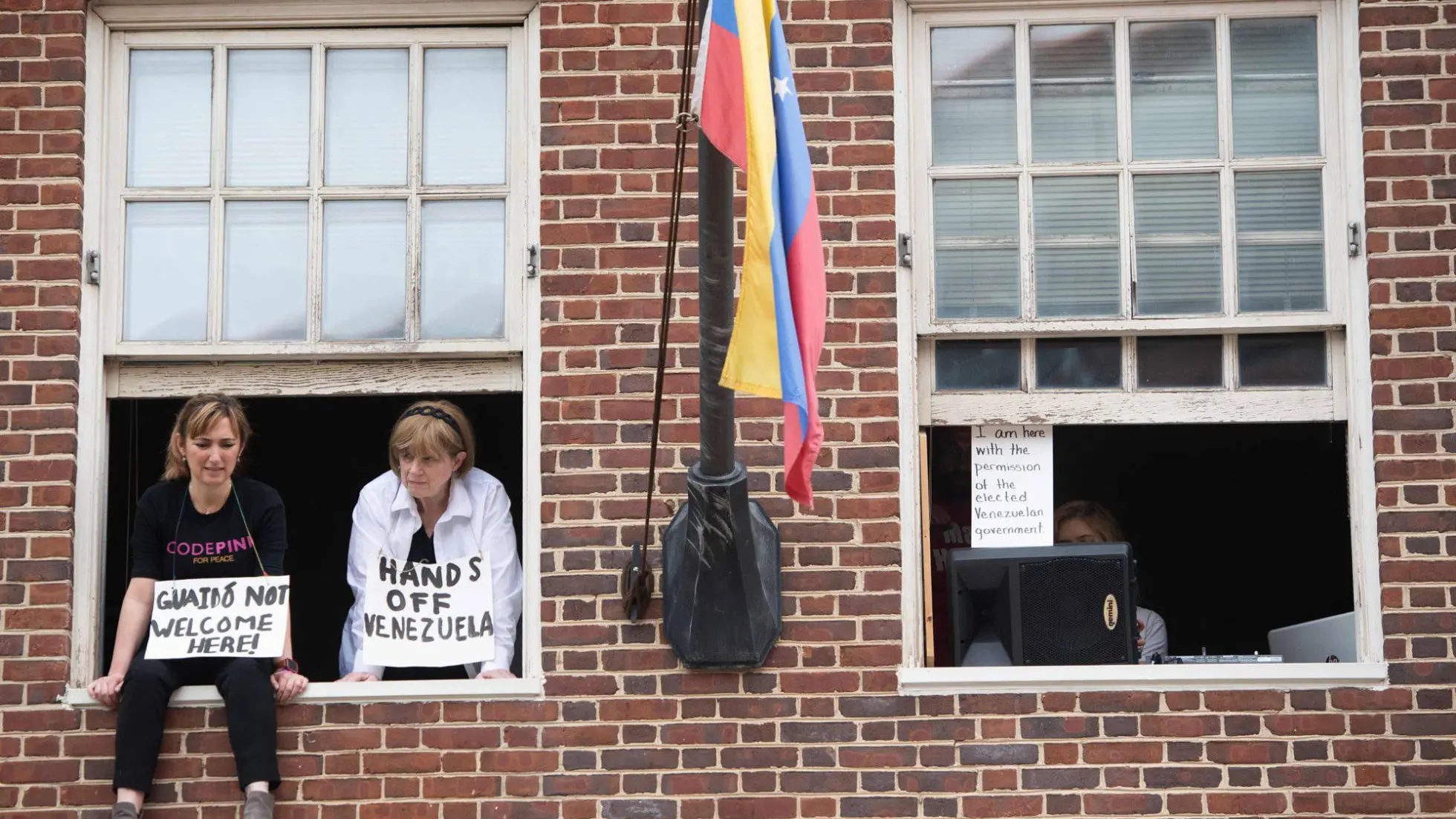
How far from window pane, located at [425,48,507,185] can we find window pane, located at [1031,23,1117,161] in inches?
80.3

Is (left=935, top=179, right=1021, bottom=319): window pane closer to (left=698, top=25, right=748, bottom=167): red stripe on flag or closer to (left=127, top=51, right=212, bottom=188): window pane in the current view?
(left=698, top=25, right=748, bottom=167): red stripe on flag

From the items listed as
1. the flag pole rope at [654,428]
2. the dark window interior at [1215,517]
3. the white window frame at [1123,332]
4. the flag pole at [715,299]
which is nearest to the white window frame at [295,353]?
the flag pole rope at [654,428]

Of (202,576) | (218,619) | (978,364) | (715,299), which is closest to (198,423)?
(202,576)

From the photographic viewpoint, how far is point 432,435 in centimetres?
683

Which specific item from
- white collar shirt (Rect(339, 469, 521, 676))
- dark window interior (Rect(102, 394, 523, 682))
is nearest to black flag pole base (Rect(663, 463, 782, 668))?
white collar shirt (Rect(339, 469, 521, 676))

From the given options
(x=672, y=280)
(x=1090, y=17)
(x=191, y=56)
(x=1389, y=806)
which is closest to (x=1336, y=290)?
(x=1090, y=17)

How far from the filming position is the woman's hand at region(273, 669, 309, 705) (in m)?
6.49

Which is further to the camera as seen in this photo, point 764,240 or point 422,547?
point 422,547

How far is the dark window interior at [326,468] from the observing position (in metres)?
9.89

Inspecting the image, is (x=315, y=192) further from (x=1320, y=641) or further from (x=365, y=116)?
(x=1320, y=641)

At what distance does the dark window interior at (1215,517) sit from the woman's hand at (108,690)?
18.2ft

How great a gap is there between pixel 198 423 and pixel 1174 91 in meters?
3.83

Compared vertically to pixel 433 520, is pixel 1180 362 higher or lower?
higher

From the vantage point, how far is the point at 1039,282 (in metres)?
6.91
